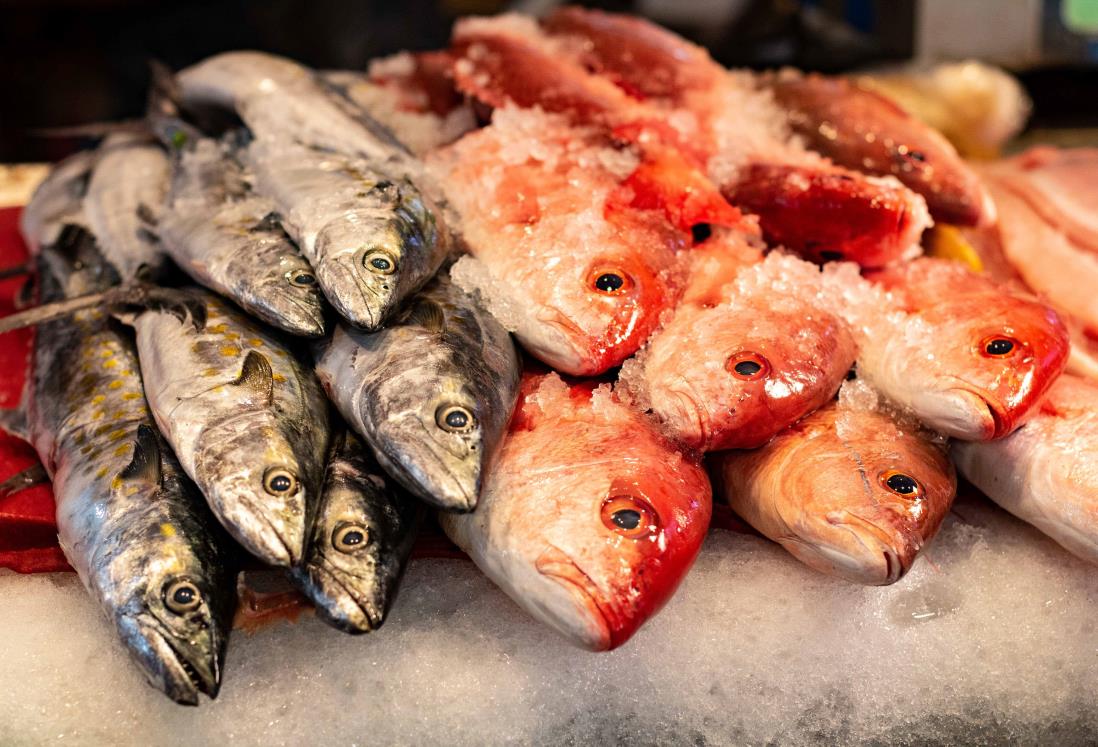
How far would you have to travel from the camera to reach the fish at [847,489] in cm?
167

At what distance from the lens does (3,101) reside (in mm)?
4980

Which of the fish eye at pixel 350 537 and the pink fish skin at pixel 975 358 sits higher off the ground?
the pink fish skin at pixel 975 358

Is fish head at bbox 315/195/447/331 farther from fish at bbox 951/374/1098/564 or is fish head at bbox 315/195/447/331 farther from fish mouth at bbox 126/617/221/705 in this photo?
fish at bbox 951/374/1098/564

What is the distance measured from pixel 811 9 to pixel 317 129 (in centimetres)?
354

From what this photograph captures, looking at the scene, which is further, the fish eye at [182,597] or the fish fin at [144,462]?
the fish fin at [144,462]

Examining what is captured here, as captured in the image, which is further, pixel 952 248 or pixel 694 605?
pixel 952 248

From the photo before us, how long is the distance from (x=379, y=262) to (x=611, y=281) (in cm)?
45

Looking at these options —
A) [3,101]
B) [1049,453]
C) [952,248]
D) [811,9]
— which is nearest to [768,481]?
[1049,453]

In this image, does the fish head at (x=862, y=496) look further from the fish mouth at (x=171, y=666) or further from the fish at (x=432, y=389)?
the fish mouth at (x=171, y=666)

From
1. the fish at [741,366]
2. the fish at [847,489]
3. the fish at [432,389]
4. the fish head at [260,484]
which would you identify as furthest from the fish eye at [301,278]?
the fish at [847,489]

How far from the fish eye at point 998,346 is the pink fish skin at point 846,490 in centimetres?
22

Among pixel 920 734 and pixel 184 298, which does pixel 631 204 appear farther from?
pixel 920 734

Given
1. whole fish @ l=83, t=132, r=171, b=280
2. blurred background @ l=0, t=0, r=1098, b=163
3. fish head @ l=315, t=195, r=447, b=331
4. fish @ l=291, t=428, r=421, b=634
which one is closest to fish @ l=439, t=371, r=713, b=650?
fish @ l=291, t=428, r=421, b=634

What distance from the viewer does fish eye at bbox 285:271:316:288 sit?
184 cm
